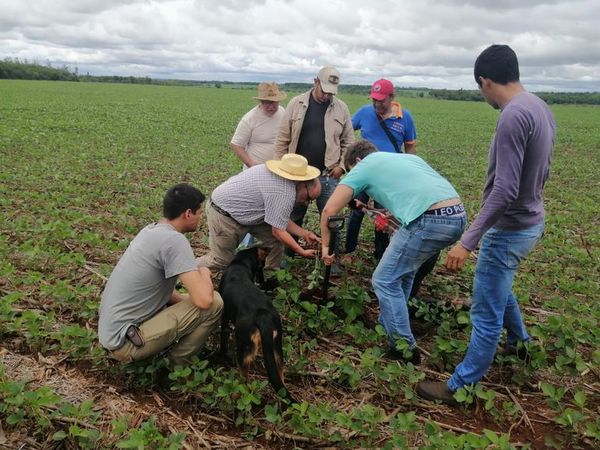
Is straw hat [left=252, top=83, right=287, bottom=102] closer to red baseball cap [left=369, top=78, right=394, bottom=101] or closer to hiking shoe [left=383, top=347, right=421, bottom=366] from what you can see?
red baseball cap [left=369, top=78, right=394, bottom=101]

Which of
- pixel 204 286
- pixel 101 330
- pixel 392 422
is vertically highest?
pixel 204 286

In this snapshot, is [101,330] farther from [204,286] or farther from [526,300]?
[526,300]

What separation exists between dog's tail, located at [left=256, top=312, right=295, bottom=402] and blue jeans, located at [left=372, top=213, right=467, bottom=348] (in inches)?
37.2

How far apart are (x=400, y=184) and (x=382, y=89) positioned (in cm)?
224

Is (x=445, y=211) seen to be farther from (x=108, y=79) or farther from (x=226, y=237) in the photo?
(x=108, y=79)

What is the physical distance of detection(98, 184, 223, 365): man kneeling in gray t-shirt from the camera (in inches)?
132

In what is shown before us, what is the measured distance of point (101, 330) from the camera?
3396 millimetres

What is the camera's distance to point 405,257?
3.69m

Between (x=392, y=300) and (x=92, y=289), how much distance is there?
263cm

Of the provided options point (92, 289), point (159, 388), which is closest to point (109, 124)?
point (92, 289)

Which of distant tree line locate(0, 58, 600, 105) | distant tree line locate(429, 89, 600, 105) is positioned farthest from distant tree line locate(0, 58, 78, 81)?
distant tree line locate(429, 89, 600, 105)

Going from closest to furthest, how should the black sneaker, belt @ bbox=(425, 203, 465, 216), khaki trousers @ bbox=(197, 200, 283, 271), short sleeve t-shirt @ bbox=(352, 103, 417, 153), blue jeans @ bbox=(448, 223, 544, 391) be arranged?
blue jeans @ bbox=(448, 223, 544, 391) < belt @ bbox=(425, 203, 465, 216) < the black sneaker < khaki trousers @ bbox=(197, 200, 283, 271) < short sleeve t-shirt @ bbox=(352, 103, 417, 153)

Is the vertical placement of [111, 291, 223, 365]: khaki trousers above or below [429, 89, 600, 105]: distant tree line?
below

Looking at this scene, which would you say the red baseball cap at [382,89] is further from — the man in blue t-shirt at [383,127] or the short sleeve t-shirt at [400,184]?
the short sleeve t-shirt at [400,184]
